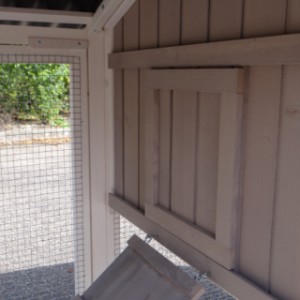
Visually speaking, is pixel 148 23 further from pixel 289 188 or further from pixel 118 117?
pixel 289 188

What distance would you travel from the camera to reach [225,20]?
1.20 metres

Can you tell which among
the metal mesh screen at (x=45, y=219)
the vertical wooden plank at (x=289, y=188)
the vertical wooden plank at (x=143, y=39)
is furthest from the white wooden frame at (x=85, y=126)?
the vertical wooden plank at (x=289, y=188)

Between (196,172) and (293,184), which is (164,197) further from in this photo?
(293,184)

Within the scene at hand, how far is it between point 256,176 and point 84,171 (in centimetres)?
99

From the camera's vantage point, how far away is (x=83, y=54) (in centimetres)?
188

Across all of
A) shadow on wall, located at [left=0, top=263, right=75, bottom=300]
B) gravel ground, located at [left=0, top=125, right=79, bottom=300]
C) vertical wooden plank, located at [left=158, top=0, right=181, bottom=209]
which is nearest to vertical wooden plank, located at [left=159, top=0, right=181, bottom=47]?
vertical wooden plank, located at [left=158, top=0, right=181, bottom=209]

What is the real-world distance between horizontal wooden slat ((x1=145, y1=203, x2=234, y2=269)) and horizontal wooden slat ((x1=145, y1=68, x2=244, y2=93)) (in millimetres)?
412

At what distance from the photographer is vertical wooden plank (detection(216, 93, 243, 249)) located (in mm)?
1165

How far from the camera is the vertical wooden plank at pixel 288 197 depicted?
3.31ft

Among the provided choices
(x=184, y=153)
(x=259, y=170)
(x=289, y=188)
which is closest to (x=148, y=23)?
(x=184, y=153)

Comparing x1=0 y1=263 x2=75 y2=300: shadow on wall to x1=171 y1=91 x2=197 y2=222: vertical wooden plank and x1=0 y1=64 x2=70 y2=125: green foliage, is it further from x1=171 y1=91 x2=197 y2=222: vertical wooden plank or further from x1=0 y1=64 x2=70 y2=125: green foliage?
x1=171 y1=91 x2=197 y2=222: vertical wooden plank

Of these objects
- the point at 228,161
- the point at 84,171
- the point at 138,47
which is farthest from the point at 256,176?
the point at 84,171

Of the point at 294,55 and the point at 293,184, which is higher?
the point at 294,55

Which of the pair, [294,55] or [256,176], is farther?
[256,176]
